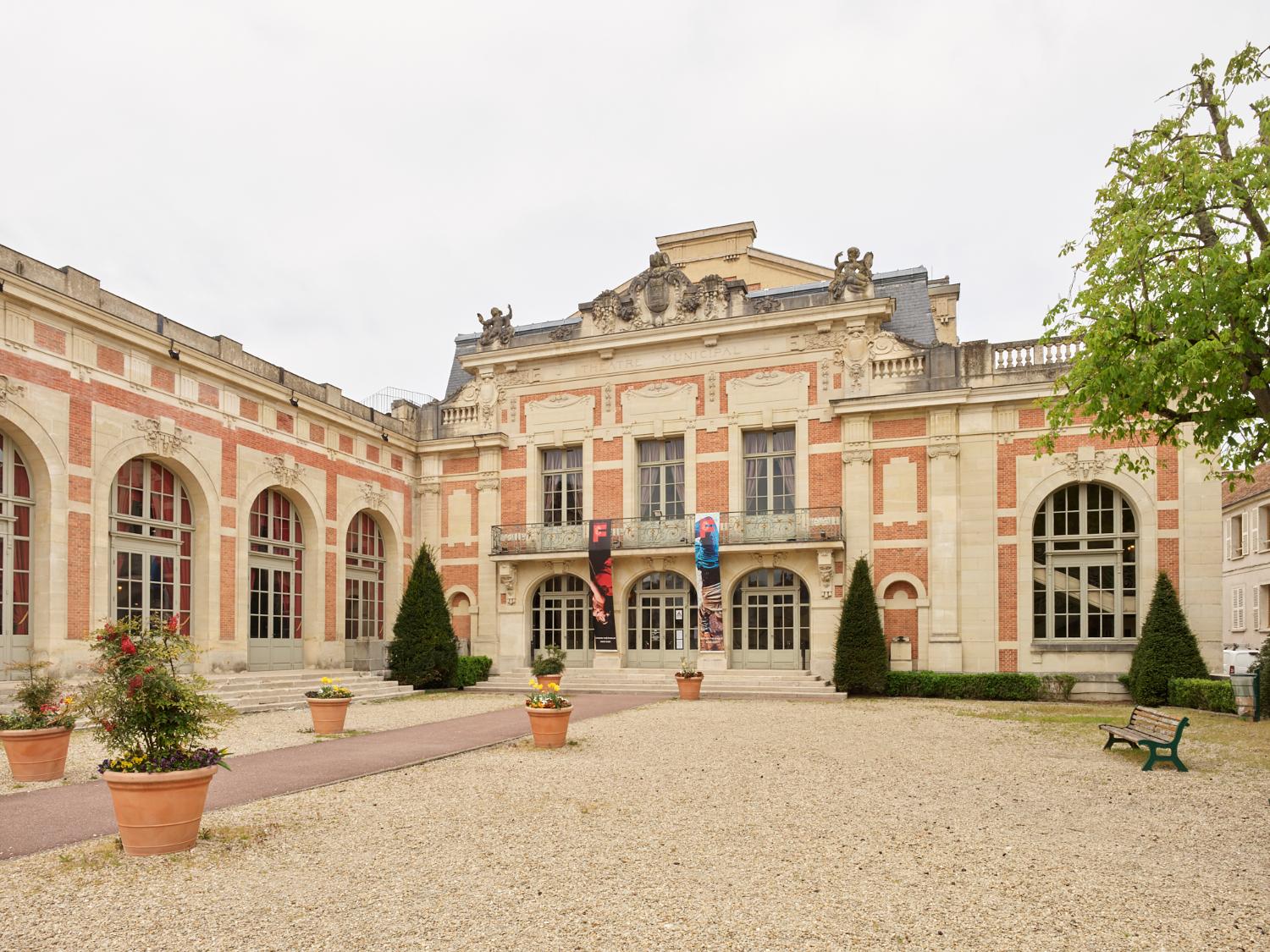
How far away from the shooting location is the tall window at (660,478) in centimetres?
2320

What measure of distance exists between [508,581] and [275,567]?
227 inches

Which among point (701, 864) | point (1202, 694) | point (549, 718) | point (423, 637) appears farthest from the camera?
point (423, 637)

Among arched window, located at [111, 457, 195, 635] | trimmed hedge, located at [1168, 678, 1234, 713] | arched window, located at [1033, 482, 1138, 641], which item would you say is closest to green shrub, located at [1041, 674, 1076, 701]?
arched window, located at [1033, 482, 1138, 641]

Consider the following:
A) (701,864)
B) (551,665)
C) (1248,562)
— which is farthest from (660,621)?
(1248,562)

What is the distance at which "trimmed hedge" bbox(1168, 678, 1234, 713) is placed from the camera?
15.9 meters

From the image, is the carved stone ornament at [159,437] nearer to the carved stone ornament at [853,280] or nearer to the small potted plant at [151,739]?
the small potted plant at [151,739]

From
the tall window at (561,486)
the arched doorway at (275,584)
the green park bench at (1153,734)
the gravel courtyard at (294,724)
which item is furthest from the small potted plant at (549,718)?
the tall window at (561,486)

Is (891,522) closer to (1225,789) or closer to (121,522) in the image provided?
(1225,789)

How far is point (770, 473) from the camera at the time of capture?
22328mm

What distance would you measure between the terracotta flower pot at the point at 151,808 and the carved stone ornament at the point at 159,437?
11.8m

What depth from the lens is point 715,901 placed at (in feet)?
17.6

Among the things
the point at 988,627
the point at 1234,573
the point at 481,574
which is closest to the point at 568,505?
the point at 481,574

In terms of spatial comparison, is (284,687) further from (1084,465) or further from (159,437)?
(1084,465)

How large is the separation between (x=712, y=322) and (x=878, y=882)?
17818mm
